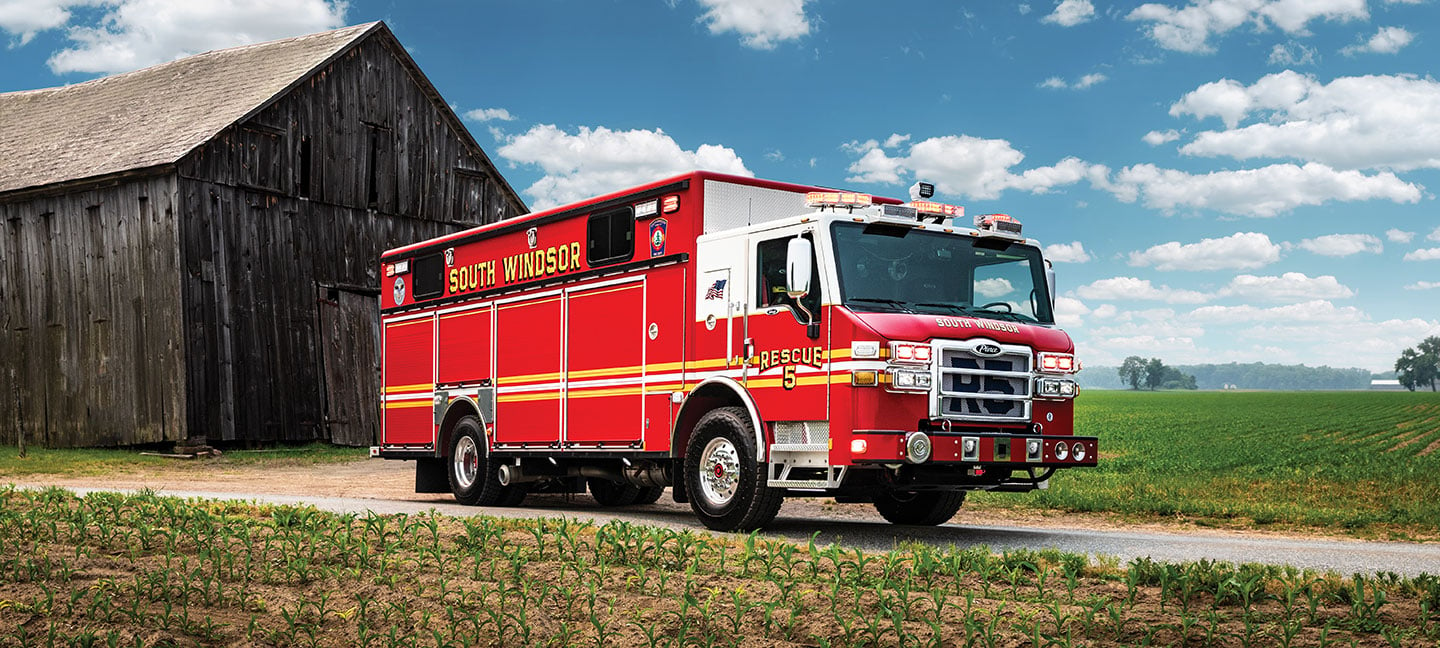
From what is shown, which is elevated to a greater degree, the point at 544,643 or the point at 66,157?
the point at 66,157

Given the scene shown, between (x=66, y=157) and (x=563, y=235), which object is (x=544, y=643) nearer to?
(x=563, y=235)

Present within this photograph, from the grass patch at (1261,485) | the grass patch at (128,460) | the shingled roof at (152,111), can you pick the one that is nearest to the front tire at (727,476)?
the grass patch at (1261,485)

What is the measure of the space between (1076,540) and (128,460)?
2111cm

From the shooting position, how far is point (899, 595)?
291 inches

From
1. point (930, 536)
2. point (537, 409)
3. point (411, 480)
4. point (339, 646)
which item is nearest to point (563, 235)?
point (537, 409)

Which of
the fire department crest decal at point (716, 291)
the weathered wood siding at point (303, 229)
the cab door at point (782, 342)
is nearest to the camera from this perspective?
the cab door at point (782, 342)

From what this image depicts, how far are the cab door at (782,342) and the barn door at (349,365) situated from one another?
1995 cm

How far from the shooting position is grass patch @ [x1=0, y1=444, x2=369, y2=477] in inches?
1016

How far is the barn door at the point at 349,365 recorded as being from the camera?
30438mm

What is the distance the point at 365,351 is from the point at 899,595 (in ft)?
83.8

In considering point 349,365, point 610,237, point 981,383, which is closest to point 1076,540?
point 981,383

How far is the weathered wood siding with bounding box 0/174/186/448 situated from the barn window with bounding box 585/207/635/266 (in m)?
16.2

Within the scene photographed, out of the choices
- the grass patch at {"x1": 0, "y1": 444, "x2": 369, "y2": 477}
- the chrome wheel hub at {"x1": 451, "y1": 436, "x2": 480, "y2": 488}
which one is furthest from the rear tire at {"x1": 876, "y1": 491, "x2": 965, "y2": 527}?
the grass patch at {"x1": 0, "y1": 444, "x2": 369, "y2": 477}

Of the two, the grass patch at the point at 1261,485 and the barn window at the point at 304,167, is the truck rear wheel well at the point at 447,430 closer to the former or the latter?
the grass patch at the point at 1261,485
